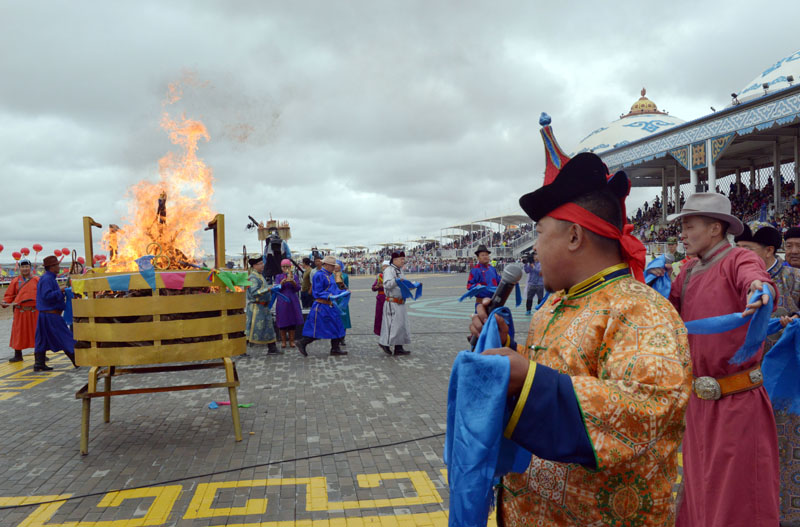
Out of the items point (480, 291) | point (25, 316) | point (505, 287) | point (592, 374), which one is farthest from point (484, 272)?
point (592, 374)

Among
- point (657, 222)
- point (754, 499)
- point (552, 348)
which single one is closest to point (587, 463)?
point (552, 348)

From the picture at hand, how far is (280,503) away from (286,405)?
2.45 metres

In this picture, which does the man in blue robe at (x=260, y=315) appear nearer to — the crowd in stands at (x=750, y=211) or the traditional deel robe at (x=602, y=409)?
the traditional deel robe at (x=602, y=409)

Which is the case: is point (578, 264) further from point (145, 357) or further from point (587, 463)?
point (145, 357)

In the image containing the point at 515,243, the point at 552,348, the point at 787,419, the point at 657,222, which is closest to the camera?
the point at 552,348

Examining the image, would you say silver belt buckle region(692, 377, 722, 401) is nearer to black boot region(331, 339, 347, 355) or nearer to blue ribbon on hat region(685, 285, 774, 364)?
blue ribbon on hat region(685, 285, 774, 364)

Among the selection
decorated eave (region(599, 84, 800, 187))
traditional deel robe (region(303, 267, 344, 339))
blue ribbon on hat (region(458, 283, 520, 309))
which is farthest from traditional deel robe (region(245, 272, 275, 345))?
decorated eave (region(599, 84, 800, 187))

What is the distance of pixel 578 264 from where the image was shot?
1577mm

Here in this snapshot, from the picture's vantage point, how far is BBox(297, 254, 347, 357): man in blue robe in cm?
891

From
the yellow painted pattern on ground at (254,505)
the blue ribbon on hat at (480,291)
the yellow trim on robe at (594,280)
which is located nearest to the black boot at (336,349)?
the blue ribbon on hat at (480,291)

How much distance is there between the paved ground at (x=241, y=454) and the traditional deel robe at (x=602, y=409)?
205 centimetres

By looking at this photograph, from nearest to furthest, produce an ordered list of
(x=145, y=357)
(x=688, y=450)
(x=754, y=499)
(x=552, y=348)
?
(x=552, y=348) < (x=754, y=499) < (x=688, y=450) < (x=145, y=357)

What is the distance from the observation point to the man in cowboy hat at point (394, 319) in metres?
8.94

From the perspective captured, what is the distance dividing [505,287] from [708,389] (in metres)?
1.62
